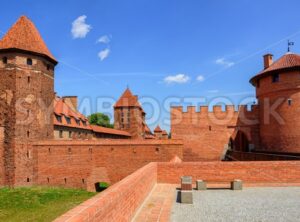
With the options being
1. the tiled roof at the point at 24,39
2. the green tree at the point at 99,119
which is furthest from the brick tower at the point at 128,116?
the tiled roof at the point at 24,39

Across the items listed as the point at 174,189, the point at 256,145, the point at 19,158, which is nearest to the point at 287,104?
the point at 256,145

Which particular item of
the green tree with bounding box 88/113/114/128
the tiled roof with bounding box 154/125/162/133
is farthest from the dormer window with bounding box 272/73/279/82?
the tiled roof with bounding box 154/125/162/133

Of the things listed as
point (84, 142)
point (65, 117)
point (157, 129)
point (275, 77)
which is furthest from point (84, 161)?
point (157, 129)

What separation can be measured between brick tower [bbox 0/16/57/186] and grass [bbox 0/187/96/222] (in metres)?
1.97

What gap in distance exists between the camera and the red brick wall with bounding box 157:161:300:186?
35.0ft

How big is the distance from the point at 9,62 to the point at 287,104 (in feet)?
68.3

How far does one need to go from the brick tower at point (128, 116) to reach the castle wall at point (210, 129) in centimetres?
2423

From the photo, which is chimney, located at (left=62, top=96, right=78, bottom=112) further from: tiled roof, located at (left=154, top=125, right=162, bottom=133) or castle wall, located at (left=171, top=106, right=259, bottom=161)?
tiled roof, located at (left=154, top=125, right=162, bottom=133)

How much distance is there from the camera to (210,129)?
73.3ft

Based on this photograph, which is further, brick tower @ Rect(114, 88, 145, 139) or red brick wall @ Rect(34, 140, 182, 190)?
brick tower @ Rect(114, 88, 145, 139)

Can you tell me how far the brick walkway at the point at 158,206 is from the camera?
6.09 metres

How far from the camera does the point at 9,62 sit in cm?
2195

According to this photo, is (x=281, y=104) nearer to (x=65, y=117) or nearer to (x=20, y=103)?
(x=20, y=103)

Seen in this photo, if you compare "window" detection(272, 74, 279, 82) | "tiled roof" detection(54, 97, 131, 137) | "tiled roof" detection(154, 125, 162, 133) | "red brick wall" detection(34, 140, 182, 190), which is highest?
"window" detection(272, 74, 279, 82)
